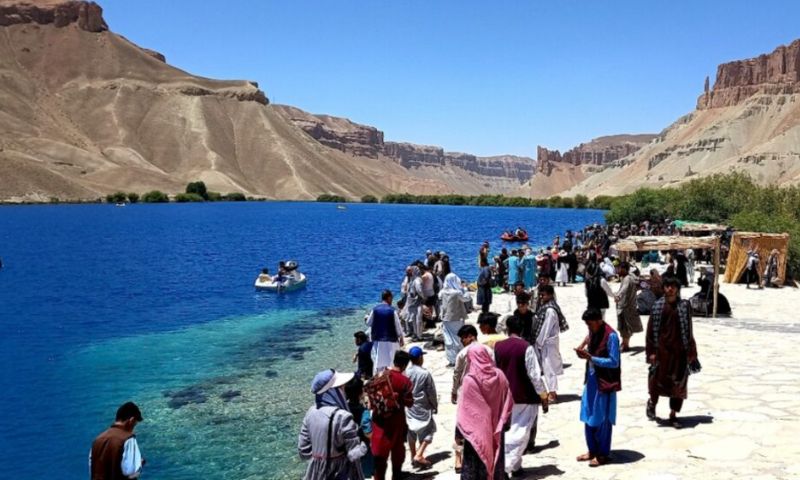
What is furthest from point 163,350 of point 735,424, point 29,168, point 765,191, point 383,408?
point 29,168

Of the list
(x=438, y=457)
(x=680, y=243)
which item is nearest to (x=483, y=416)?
(x=438, y=457)

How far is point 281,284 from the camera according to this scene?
32.5 m

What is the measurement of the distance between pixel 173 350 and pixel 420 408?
46.3ft

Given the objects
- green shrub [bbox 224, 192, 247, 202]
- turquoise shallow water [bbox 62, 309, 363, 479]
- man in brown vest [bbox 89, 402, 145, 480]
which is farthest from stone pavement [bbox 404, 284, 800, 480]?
green shrub [bbox 224, 192, 247, 202]

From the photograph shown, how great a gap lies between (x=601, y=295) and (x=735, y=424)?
18.1 feet

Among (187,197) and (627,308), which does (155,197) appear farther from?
(627,308)

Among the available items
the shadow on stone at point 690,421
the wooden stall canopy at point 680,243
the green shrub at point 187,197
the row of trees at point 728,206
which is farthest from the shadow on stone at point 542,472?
the green shrub at point 187,197

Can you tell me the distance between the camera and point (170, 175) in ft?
568

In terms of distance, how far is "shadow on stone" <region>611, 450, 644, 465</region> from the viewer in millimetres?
7543

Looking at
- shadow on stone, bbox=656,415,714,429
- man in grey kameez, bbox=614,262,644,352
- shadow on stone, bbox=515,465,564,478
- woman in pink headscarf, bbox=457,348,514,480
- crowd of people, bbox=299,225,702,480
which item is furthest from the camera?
man in grey kameez, bbox=614,262,644,352

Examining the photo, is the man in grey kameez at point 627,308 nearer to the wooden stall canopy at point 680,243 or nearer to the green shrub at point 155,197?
the wooden stall canopy at point 680,243

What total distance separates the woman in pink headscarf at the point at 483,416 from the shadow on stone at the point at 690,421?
338 cm

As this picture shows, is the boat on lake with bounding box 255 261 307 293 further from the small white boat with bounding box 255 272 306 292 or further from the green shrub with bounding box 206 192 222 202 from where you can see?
the green shrub with bounding box 206 192 222 202

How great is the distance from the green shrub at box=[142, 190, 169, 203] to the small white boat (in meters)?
131
